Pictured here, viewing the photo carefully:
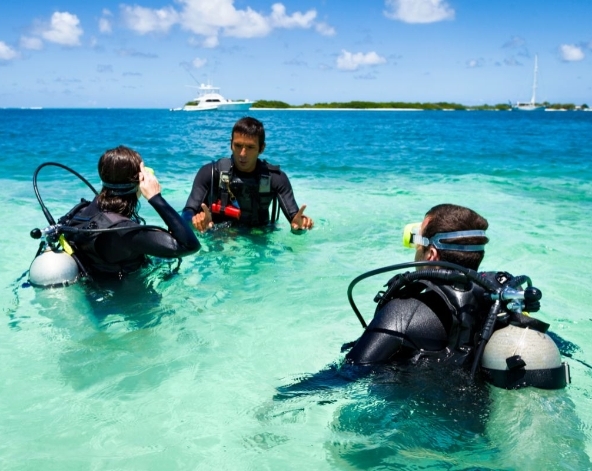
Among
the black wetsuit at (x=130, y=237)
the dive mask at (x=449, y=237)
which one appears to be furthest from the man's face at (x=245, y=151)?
the dive mask at (x=449, y=237)

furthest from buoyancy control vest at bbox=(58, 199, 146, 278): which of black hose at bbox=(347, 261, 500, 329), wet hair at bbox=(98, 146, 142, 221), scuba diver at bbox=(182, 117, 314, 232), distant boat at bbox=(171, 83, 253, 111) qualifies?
distant boat at bbox=(171, 83, 253, 111)

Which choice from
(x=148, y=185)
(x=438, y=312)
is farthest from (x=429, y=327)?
(x=148, y=185)

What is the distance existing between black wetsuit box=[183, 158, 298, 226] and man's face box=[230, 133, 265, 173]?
0.36 feet

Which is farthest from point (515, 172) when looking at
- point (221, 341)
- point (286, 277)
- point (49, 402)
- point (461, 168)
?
point (49, 402)

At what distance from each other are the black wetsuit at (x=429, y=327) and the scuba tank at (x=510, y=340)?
0.07 m

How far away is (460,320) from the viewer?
248cm

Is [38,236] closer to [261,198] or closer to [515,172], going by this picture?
[261,198]

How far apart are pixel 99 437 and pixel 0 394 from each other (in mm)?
901

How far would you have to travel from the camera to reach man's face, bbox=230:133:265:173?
6.14 m

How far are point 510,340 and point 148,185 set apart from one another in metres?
2.64

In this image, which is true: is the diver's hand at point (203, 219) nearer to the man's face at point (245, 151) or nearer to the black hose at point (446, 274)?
the man's face at point (245, 151)

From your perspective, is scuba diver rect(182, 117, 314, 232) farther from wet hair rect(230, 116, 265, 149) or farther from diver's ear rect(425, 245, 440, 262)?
diver's ear rect(425, 245, 440, 262)

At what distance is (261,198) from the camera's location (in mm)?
6629

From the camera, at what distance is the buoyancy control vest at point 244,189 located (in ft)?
20.9
